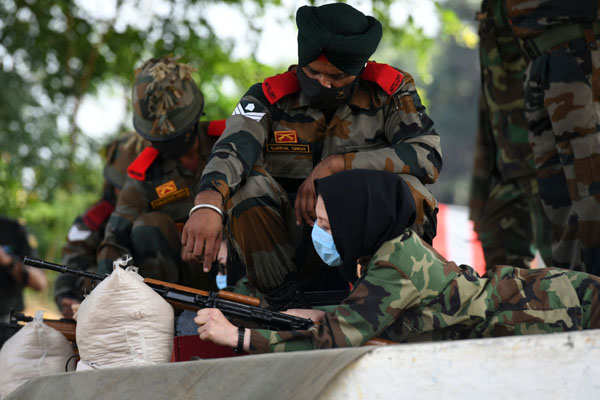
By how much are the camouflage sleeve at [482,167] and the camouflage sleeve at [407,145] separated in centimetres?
130

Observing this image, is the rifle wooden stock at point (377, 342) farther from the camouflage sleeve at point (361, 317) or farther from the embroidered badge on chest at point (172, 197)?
the embroidered badge on chest at point (172, 197)

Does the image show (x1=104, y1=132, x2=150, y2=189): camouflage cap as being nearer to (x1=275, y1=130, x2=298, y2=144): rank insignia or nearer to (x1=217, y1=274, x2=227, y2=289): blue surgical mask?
(x1=217, y1=274, x2=227, y2=289): blue surgical mask

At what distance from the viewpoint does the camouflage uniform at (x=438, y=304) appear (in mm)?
2004

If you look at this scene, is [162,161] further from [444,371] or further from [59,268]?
[444,371]

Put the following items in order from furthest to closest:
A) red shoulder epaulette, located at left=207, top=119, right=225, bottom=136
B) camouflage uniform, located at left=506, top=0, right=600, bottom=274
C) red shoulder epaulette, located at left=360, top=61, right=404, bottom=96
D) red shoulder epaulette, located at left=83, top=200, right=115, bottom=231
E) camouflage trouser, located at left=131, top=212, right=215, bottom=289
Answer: red shoulder epaulette, located at left=83, top=200, right=115, bottom=231 < red shoulder epaulette, located at left=207, top=119, right=225, bottom=136 < camouflage trouser, located at left=131, top=212, right=215, bottom=289 < camouflage uniform, located at left=506, top=0, right=600, bottom=274 < red shoulder epaulette, located at left=360, top=61, right=404, bottom=96

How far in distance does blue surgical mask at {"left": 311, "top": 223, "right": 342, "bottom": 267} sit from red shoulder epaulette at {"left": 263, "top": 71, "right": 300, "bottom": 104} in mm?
877

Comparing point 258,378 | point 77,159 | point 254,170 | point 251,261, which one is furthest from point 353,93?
point 77,159

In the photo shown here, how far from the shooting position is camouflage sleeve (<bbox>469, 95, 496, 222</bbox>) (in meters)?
4.12

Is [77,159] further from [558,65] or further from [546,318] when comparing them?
[546,318]

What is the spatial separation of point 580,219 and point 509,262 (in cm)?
94

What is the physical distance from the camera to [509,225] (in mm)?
3875

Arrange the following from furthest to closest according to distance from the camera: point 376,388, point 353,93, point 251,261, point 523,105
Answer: point 523,105 < point 353,93 < point 251,261 < point 376,388

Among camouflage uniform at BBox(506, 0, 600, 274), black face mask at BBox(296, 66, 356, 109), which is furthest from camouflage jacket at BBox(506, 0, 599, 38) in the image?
black face mask at BBox(296, 66, 356, 109)

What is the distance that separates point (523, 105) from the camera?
3.67 meters
